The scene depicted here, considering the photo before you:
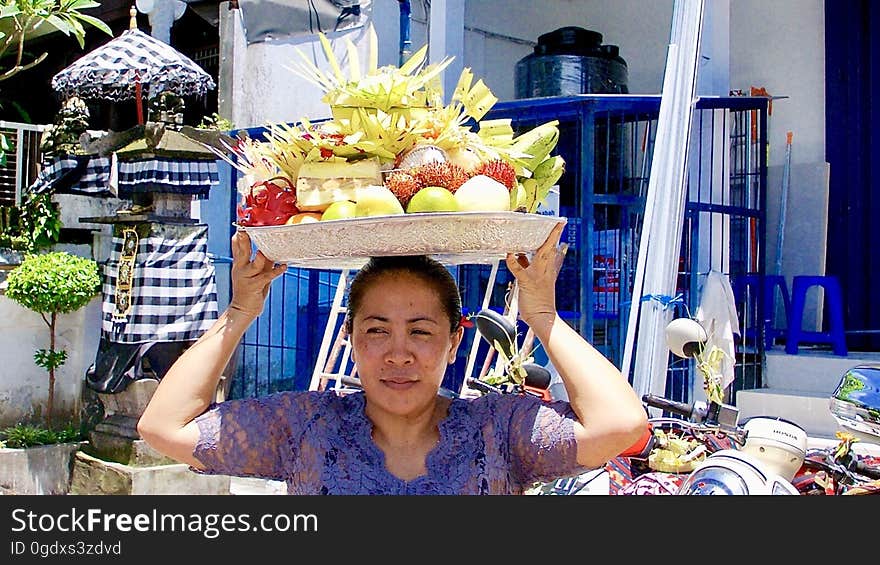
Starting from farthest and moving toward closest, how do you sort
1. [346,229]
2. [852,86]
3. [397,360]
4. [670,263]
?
[852,86] < [670,263] < [397,360] < [346,229]

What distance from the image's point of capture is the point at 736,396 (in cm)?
548

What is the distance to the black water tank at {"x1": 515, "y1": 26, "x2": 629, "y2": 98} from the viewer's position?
7012mm

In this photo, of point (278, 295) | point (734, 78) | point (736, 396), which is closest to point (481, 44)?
point (734, 78)

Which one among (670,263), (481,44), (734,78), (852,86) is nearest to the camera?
(670,263)

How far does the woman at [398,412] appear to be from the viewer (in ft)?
5.70

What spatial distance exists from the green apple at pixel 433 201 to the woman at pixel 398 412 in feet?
0.81

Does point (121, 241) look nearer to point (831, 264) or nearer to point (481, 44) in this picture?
point (481, 44)

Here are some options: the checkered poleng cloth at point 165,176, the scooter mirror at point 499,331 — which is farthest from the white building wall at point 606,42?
the scooter mirror at point 499,331

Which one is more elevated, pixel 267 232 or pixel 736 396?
pixel 267 232

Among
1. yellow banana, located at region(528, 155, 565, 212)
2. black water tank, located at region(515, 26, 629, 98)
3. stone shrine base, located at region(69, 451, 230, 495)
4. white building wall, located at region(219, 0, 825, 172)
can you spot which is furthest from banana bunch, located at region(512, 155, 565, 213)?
black water tank, located at region(515, 26, 629, 98)

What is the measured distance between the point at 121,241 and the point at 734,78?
4716 mm

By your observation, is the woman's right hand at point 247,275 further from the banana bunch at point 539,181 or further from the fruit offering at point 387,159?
the banana bunch at point 539,181

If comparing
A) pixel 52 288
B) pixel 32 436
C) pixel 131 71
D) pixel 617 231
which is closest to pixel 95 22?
pixel 131 71

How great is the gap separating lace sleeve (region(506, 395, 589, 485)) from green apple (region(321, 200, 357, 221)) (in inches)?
21.1
